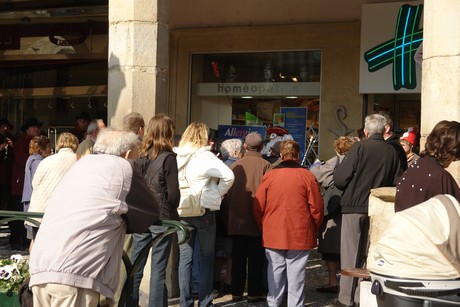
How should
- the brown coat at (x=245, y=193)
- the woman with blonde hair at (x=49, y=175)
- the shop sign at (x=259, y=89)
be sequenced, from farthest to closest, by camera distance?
the shop sign at (x=259, y=89) < the woman with blonde hair at (x=49, y=175) < the brown coat at (x=245, y=193)

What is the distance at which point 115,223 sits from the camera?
4441 millimetres

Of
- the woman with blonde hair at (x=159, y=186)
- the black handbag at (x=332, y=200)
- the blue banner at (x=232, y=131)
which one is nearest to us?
the woman with blonde hair at (x=159, y=186)

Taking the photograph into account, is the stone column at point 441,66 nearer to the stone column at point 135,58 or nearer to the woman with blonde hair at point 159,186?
the woman with blonde hair at point 159,186

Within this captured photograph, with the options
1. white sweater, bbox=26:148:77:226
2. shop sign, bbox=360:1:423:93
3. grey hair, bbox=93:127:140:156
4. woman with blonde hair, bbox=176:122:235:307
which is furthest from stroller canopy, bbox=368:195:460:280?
shop sign, bbox=360:1:423:93

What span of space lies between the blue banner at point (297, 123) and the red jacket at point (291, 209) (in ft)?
20.4

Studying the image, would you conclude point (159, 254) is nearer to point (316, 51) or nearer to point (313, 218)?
point (313, 218)

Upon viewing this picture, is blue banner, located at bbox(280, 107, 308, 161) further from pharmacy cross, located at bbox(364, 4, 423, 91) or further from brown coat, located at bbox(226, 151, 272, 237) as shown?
brown coat, located at bbox(226, 151, 272, 237)

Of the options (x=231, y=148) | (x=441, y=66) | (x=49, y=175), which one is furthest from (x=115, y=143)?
(x=49, y=175)

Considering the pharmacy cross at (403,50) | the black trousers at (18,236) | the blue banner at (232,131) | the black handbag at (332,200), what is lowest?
the black trousers at (18,236)

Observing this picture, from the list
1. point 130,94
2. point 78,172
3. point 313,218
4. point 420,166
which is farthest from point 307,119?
point 78,172

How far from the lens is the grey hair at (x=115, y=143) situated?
4.71 metres

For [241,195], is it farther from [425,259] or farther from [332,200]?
[425,259]

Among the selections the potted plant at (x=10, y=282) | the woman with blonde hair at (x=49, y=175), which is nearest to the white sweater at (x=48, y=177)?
the woman with blonde hair at (x=49, y=175)

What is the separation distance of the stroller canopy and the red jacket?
297cm
